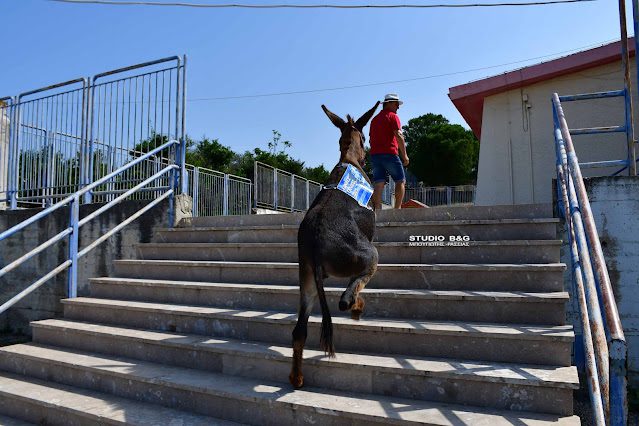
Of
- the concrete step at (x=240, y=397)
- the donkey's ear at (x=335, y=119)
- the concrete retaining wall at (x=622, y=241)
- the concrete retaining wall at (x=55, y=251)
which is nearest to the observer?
the concrete step at (x=240, y=397)

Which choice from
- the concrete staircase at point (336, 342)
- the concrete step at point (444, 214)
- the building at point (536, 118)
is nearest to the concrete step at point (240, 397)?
the concrete staircase at point (336, 342)

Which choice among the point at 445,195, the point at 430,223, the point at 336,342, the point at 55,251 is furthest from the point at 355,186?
the point at 445,195

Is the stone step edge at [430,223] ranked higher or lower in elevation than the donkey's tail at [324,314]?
higher

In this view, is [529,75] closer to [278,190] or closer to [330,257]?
[330,257]

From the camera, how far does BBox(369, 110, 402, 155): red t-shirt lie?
6543 mm

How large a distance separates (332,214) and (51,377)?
3.16 metres

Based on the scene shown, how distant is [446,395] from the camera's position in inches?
125

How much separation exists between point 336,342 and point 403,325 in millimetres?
557

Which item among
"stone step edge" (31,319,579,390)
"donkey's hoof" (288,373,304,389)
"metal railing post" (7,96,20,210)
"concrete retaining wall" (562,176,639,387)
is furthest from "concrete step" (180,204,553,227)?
"metal railing post" (7,96,20,210)

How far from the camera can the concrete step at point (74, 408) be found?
138 inches

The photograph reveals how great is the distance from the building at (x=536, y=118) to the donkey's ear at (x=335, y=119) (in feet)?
20.2

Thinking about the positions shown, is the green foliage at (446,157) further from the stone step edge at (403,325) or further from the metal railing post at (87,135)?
the stone step edge at (403,325)

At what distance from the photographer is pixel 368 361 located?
11.4ft

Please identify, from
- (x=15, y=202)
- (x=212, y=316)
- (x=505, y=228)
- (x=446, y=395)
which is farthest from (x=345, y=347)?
(x=15, y=202)
